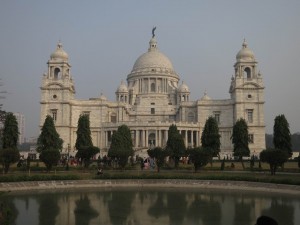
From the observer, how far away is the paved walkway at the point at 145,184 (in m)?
31.9

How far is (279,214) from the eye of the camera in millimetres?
21531

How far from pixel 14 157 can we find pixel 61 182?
8730 mm

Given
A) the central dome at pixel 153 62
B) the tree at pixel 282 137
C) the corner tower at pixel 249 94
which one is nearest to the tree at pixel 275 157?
the tree at pixel 282 137

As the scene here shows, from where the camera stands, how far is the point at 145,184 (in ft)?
114

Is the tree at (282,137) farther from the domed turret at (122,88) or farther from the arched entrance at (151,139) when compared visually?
the domed turret at (122,88)

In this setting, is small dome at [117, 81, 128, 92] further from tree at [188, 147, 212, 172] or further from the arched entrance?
tree at [188, 147, 212, 172]

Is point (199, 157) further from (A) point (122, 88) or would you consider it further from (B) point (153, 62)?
(B) point (153, 62)

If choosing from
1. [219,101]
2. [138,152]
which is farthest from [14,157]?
[219,101]

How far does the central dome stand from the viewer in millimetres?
106250

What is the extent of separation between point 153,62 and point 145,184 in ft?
247

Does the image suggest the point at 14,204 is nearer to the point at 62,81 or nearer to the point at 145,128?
the point at 145,128

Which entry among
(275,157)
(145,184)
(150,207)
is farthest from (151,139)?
(150,207)

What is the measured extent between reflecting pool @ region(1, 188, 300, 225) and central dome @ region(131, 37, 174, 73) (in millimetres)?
76631

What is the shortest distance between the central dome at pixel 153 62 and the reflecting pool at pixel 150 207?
76.6 m
